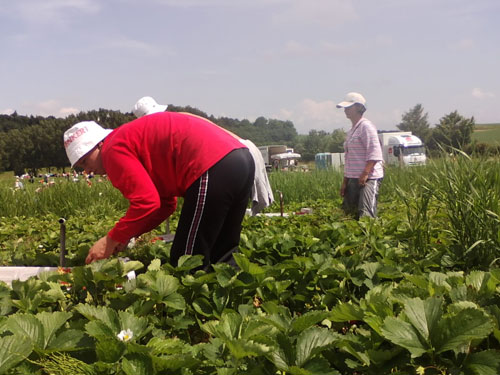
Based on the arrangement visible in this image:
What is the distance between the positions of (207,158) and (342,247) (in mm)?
977

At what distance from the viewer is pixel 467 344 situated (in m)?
1.28

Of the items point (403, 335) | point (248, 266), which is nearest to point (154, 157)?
point (248, 266)

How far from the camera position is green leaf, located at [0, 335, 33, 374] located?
45.9 inches

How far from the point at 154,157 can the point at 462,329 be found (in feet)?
6.14

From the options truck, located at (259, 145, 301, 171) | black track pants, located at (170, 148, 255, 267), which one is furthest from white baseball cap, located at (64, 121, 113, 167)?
truck, located at (259, 145, 301, 171)

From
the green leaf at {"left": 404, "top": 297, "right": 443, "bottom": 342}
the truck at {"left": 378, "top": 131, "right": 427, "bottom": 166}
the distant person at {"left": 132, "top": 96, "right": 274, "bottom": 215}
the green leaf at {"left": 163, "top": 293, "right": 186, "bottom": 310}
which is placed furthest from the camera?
the truck at {"left": 378, "top": 131, "right": 427, "bottom": 166}

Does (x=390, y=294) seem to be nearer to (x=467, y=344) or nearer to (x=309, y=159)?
(x=467, y=344)

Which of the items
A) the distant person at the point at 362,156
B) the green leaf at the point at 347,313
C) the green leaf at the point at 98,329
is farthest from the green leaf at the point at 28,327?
the distant person at the point at 362,156

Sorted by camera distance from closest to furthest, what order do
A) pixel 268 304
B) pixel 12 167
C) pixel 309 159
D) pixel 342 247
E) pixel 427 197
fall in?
pixel 268 304 → pixel 342 247 → pixel 427 197 → pixel 12 167 → pixel 309 159

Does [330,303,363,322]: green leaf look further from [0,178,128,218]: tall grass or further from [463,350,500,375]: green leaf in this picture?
[0,178,128,218]: tall grass

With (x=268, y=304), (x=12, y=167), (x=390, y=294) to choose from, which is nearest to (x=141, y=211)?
(x=268, y=304)

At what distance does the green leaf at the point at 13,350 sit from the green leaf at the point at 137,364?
271 mm

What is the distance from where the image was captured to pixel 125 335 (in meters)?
1.41

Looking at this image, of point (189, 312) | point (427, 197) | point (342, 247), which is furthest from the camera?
point (427, 197)
